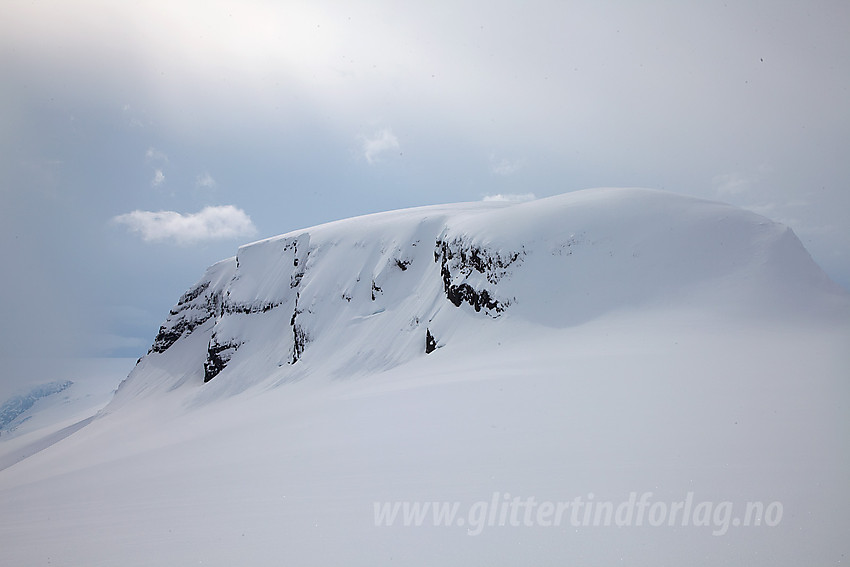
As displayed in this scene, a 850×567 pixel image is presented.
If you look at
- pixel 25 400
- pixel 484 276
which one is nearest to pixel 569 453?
pixel 484 276

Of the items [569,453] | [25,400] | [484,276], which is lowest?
[25,400]

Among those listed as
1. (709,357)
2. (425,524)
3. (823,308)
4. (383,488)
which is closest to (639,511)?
(425,524)

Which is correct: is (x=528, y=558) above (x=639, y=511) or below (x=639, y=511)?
below

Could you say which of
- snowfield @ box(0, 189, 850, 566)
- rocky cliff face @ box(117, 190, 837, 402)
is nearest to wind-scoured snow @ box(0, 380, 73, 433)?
rocky cliff face @ box(117, 190, 837, 402)

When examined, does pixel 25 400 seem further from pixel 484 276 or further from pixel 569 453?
pixel 569 453

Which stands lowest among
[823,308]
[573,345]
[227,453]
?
[227,453]

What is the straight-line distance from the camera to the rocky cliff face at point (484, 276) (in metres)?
16.7

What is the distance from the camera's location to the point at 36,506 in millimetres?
6820

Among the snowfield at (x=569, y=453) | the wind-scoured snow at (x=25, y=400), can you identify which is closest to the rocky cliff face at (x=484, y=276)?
the snowfield at (x=569, y=453)

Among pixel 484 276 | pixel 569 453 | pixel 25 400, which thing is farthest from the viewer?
pixel 25 400

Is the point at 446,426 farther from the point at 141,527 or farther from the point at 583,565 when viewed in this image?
the point at 141,527

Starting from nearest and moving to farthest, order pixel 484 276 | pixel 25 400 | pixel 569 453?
pixel 569 453, pixel 484 276, pixel 25 400

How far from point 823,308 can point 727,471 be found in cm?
1491

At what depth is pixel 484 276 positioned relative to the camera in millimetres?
21797
